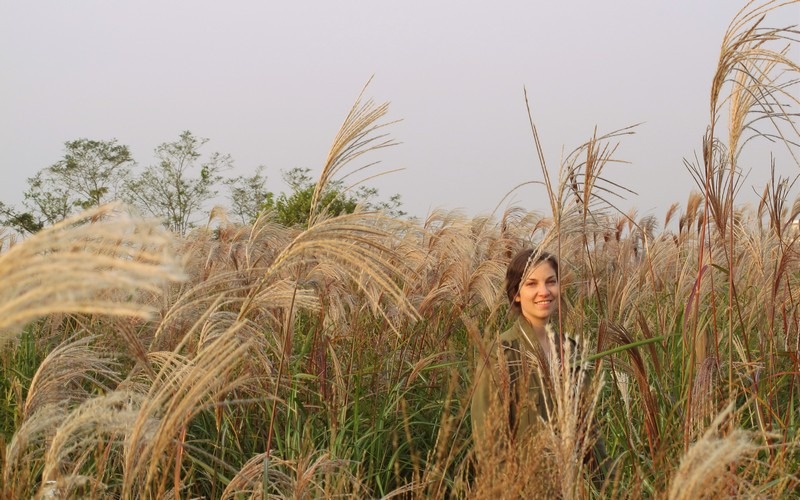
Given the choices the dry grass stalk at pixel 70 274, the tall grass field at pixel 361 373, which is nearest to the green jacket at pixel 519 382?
the tall grass field at pixel 361 373

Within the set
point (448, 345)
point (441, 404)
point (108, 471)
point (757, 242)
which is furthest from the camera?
point (448, 345)

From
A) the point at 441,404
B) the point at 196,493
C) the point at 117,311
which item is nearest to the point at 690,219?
the point at 441,404

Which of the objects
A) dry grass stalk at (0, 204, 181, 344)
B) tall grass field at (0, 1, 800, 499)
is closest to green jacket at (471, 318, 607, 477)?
tall grass field at (0, 1, 800, 499)

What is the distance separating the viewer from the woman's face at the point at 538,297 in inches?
147

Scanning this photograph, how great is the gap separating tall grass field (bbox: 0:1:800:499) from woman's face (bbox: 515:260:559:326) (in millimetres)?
153

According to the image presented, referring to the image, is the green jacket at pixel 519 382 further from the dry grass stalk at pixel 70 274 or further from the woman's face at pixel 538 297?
the dry grass stalk at pixel 70 274

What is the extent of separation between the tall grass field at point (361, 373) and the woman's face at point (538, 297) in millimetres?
153

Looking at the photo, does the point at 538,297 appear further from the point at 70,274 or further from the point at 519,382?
the point at 70,274

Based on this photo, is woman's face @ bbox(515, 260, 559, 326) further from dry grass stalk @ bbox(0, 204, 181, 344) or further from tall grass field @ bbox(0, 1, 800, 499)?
dry grass stalk @ bbox(0, 204, 181, 344)

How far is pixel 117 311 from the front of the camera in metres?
0.94

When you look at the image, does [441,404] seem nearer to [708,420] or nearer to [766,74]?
[708,420]

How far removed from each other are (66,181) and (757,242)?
35.0 meters

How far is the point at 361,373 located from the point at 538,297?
882 mm

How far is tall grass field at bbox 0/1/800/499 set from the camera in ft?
5.38
